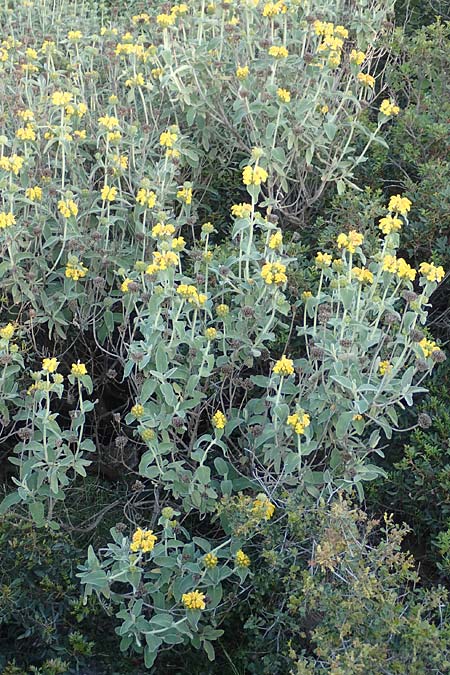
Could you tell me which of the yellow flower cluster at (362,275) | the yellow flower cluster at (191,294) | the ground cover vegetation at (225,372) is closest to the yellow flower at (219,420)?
the ground cover vegetation at (225,372)

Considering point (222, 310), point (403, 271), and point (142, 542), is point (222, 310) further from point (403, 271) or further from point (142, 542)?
point (142, 542)

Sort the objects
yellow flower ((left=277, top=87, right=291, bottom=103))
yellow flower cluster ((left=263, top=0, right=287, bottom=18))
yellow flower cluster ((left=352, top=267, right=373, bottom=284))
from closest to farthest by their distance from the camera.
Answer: yellow flower cluster ((left=352, top=267, right=373, bottom=284)) < yellow flower ((left=277, top=87, right=291, bottom=103)) < yellow flower cluster ((left=263, top=0, right=287, bottom=18))

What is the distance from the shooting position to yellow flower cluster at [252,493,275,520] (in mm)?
2432

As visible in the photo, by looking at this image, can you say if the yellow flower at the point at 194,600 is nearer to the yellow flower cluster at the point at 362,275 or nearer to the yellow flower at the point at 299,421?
the yellow flower at the point at 299,421

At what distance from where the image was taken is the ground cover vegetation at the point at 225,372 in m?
2.49

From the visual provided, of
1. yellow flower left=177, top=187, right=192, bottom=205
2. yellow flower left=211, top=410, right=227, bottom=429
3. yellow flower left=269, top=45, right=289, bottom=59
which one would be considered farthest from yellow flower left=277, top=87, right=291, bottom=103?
yellow flower left=211, top=410, right=227, bottom=429

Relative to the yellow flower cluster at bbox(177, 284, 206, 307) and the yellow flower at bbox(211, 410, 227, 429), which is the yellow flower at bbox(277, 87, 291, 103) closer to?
the yellow flower cluster at bbox(177, 284, 206, 307)

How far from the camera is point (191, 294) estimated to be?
2588 mm

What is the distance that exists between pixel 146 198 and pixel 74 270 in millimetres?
339

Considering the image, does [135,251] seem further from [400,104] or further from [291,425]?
[400,104]

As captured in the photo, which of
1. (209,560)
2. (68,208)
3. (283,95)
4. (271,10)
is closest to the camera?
(209,560)

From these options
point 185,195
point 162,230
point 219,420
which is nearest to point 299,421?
point 219,420

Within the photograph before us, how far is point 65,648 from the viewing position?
8.77 feet

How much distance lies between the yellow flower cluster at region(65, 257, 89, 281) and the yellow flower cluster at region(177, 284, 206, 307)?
48 cm
